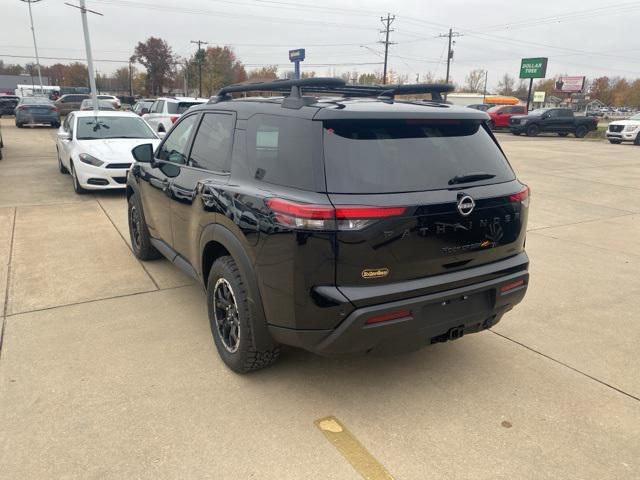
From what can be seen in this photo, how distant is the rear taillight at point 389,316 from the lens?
8.26 ft

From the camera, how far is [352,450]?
2.54 meters

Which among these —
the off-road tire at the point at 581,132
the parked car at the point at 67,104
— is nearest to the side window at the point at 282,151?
the off-road tire at the point at 581,132

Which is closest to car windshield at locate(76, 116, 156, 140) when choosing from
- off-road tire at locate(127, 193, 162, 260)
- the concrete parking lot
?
off-road tire at locate(127, 193, 162, 260)

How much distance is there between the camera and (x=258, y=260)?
2.74 meters

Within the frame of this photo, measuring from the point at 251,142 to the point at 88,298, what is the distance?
2.44 metres

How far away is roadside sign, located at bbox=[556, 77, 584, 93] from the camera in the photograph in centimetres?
6988

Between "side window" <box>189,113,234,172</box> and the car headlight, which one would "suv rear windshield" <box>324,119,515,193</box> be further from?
the car headlight

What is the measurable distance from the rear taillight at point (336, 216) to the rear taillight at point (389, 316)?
47cm

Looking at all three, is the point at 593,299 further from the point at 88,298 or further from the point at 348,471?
the point at 88,298

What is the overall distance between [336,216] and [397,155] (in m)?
0.55

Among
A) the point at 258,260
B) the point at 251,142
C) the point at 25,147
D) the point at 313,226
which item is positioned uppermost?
the point at 251,142

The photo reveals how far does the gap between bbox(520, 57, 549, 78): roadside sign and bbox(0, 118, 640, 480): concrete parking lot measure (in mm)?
46648

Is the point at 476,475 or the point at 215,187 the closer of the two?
the point at 476,475

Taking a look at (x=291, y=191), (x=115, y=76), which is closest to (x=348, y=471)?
(x=291, y=191)
